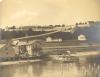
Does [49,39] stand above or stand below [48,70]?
above

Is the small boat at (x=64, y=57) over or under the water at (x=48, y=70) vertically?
over

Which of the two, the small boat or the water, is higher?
the small boat

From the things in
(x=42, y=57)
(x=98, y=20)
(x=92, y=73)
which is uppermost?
(x=98, y=20)

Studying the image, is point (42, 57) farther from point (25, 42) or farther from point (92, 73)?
point (92, 73)

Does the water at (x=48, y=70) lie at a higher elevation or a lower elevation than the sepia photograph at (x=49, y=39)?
lower

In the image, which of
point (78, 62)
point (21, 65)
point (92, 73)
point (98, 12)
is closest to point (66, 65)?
point (78, 62)
